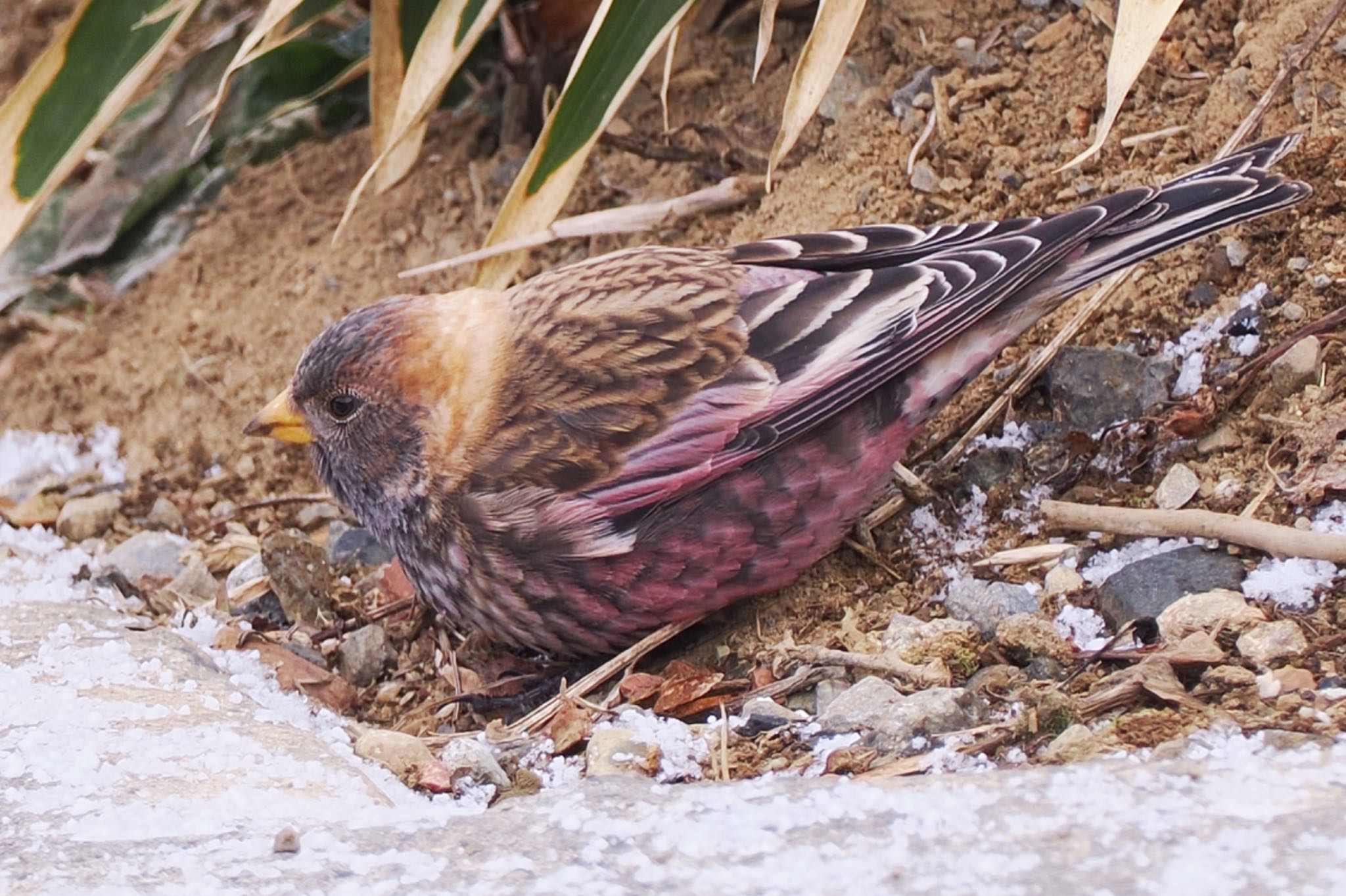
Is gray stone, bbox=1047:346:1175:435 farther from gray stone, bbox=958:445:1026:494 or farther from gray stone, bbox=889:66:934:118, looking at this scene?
gray stone, bbox=889:66:934:118

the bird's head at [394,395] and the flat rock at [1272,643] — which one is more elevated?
the bird's head at [394,395]

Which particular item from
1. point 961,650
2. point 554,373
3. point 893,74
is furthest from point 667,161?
point 961,650

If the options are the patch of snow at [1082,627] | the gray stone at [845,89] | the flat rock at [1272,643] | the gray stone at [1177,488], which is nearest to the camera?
the flat rock at [1272,643]

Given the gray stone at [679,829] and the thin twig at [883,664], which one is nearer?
the gray stone at [679,829]

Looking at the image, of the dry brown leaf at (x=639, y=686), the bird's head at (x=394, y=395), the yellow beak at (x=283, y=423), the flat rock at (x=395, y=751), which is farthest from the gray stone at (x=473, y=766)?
the yellow beak at (x=283, y=423)

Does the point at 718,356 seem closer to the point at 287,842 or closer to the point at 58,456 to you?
the point at 287,842

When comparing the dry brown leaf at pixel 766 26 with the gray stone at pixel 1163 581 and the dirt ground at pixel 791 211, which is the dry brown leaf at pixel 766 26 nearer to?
the dirt ground at pixel 791 211

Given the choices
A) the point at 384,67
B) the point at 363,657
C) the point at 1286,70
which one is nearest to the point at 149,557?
the point at 363,657

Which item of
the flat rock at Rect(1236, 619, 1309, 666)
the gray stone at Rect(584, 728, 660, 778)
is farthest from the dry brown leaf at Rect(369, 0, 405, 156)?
the flat rock at Rect(1236, 619, 1309, 666)
